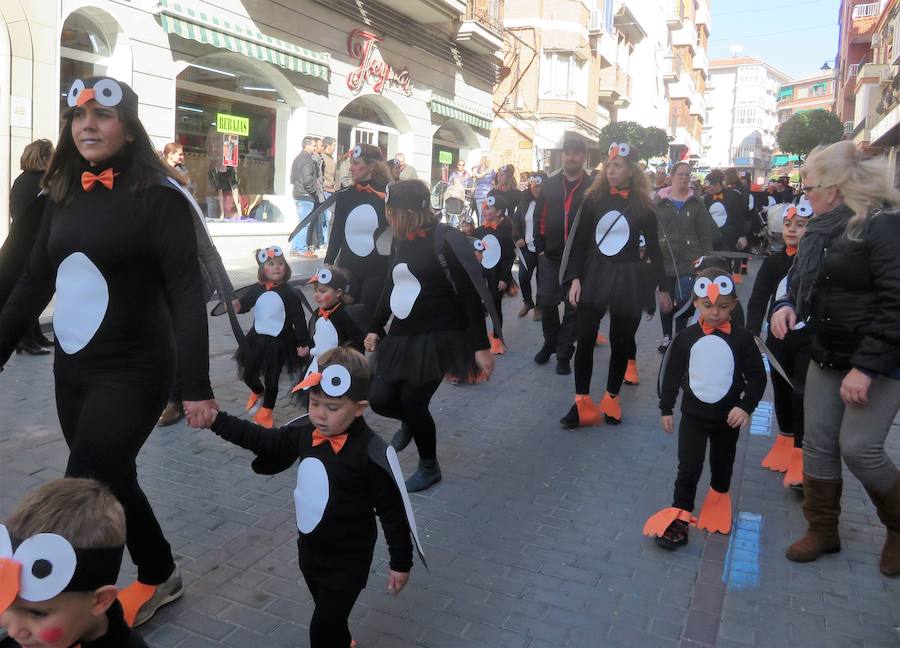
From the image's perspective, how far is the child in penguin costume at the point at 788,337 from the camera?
4941mm

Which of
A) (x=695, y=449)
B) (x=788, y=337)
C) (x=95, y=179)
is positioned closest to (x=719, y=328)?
(x=695, y=449)

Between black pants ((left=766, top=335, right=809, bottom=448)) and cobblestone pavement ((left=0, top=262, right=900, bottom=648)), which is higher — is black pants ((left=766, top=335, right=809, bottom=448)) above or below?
above

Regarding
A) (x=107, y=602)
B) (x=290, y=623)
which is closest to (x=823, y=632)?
(x=290, y=623)

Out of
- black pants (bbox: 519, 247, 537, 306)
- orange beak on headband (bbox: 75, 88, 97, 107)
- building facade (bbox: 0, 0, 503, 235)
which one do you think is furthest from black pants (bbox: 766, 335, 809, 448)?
building facade (bbox: 0, 0, 503, 235)

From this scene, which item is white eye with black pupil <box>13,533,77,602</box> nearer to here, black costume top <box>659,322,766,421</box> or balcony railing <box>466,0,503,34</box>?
black costume top <box>659,322,766,421</box>

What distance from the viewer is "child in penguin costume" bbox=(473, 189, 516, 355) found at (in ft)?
30.2

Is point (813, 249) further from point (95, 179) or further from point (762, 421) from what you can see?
point (762, 421)

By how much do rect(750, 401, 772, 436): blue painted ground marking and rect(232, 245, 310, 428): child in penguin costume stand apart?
358 centimetres

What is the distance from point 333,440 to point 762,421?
4958 millimetres

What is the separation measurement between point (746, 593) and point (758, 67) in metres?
159

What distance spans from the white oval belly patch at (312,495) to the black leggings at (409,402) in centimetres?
179

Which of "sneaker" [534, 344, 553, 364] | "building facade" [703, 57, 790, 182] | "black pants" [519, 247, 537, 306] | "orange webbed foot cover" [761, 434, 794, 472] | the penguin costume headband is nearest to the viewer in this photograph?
the penguin costume headband

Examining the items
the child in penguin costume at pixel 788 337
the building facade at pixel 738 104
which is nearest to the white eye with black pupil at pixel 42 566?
the child in penguin costume at pixel 788 337

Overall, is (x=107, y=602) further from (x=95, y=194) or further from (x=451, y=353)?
(x=451, y=353)
